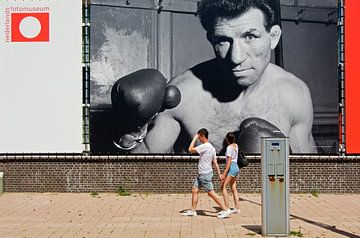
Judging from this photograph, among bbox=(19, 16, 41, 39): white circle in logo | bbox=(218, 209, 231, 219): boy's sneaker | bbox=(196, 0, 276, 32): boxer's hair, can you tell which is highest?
bbox=(196, 0, 276, 32): boxer's hair

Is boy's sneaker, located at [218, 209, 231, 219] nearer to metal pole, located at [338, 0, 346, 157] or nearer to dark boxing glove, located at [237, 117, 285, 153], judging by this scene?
dark boxing glove, located at [237, 117, 285, 153]

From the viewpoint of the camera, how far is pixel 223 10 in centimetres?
1770

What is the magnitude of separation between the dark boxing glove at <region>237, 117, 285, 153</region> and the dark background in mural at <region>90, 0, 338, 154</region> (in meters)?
1.34

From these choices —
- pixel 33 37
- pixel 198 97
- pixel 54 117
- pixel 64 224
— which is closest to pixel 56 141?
pixel 54 117

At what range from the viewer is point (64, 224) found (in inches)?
505

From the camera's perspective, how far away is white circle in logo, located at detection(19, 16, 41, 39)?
59.0ft

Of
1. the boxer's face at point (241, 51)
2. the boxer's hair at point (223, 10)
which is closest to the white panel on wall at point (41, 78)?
the boxer's hair at point (223, 10)

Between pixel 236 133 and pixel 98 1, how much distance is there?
5.12 metres

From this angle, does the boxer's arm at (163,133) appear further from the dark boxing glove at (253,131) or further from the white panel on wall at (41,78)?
the white panel on wall at (41,78)

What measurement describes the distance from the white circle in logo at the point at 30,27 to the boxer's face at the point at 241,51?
4.70 m

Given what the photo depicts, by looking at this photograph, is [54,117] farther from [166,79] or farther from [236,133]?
[236,133]

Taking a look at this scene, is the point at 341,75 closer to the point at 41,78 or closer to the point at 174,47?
the point at 174,47

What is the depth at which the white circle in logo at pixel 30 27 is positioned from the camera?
59.0 feet

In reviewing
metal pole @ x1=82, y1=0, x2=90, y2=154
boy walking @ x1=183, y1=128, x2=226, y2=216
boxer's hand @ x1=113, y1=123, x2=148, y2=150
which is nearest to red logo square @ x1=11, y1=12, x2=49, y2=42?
metal pole @ x1=82, y1=0, x2=90, y2=154
